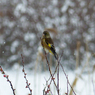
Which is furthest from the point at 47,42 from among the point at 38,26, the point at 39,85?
the point at 38,26

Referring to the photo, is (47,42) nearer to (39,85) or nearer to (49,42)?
(49,42)

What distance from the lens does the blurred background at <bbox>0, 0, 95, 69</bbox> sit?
4.38 metres

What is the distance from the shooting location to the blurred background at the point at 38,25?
173 inches

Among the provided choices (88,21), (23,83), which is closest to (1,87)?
(23,83)

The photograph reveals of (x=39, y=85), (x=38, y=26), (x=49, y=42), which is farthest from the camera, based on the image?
(x=38, y=26)

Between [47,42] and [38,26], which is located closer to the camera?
[47,42]

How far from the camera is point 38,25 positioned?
4.40m

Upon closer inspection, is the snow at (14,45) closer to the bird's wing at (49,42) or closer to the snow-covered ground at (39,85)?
the snow-covered ground at (39,85)

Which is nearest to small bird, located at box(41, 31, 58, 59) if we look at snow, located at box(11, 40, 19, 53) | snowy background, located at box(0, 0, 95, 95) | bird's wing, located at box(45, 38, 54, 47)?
bird's wing, located at box(45, 38, 54, 47)

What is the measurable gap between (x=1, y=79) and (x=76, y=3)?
114 inches

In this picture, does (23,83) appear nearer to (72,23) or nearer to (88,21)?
(72,23)

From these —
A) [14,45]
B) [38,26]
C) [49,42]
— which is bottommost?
[49,42]

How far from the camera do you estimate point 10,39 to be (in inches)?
175

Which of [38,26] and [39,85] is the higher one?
[38,26]
